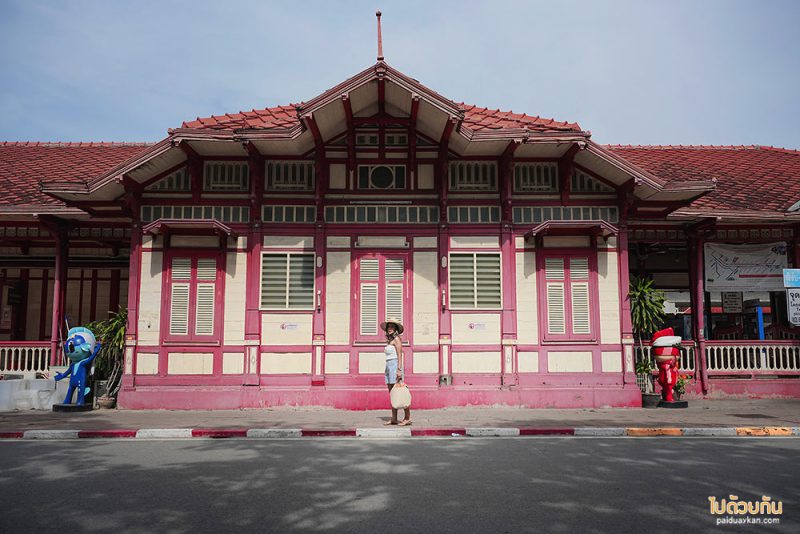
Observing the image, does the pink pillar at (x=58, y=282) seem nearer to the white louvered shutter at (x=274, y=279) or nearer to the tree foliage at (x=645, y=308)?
the white louvered shutter at (x=274, y=279)

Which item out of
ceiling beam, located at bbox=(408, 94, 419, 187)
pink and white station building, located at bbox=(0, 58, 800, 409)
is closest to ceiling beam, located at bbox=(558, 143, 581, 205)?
pink and white station building, located at bbox=(0, 58, 800, 409)

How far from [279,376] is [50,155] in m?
11.0

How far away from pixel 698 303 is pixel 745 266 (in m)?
1.68

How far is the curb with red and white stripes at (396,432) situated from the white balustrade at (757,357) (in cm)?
457

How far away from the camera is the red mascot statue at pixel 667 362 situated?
12453 millimetres

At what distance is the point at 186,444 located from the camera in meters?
8.61

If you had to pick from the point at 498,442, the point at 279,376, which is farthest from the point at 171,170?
the point at 498,442

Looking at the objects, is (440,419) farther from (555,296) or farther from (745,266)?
(745,266)

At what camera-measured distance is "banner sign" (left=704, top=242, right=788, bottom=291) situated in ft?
47.2

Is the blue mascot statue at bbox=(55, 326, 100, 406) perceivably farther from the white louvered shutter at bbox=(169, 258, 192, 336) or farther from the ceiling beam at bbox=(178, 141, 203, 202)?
the ceiling beam at bbox=(178, 141, 203, 202)

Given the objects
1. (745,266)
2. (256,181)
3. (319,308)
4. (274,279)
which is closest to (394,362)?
(319,308)

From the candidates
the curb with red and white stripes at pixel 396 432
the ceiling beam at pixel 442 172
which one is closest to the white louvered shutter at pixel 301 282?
the ceiling beam at pixel 442 172

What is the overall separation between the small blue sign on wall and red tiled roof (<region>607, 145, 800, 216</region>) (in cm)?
206

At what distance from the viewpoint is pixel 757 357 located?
45.8 feet
